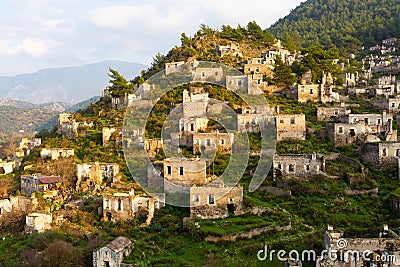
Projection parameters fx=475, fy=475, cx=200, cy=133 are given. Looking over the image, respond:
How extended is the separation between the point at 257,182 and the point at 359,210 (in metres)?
6.22

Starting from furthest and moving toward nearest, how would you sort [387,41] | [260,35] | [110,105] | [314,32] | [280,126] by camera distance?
[314,32]
[387,41]
[260,35]
[110,105]
[280,126]

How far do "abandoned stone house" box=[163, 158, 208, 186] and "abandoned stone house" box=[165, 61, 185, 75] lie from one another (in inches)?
902

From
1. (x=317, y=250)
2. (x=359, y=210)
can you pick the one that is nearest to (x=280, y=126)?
(x=359, y=210)

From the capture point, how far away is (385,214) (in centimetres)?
2380

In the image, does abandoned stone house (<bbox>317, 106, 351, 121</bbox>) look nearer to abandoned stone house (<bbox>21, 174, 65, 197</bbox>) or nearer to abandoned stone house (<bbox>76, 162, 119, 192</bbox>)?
abandoned stone house (<bbox>76, 162, 119, 192</bbox>)

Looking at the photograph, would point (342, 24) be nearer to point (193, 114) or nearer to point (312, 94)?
point (312, 94)

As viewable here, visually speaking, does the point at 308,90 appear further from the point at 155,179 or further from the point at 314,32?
the point at 314,32

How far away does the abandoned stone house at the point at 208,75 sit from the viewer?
1785 inches

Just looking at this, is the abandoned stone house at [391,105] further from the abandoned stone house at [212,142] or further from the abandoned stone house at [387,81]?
the abandoned stone house at [212,142]

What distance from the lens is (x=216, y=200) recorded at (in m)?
24.6

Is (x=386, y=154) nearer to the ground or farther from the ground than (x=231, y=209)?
farther from the ground

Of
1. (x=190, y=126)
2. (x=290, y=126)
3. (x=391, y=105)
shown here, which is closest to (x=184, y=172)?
(x=190, y=126)

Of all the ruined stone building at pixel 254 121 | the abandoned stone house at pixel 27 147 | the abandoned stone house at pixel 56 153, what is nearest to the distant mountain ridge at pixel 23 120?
the abandoned stone house at pixel 27 147

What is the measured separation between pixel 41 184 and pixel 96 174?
11.3 ft
